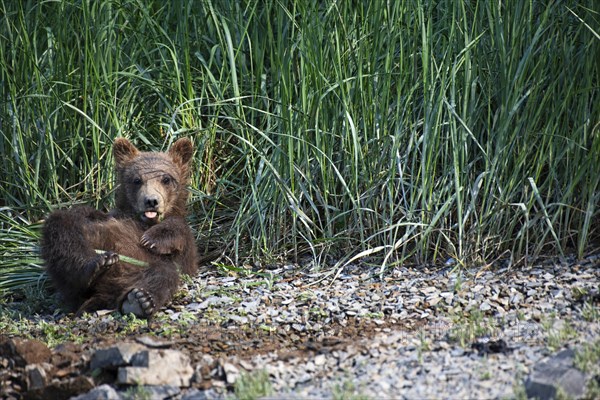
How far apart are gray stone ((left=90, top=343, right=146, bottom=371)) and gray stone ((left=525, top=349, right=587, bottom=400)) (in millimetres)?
1808

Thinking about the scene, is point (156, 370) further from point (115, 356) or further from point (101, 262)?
point (101, 262)

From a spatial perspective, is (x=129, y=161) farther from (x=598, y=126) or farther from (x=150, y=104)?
(x=598, y=126)

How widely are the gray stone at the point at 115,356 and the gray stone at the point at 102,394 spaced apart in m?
0.14

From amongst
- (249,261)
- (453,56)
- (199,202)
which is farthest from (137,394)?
(453,56)

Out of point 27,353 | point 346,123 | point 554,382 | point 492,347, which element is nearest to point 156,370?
point 27,353

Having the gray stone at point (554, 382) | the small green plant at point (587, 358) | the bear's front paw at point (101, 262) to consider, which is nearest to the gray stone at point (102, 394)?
the bear's front paw at point (101, 262)

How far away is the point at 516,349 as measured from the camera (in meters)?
4.42

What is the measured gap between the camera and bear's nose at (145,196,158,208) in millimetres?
6371

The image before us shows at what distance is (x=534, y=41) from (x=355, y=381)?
296cm

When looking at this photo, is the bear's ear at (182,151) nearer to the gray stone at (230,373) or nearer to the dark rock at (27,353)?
the dark rock at (27,353)

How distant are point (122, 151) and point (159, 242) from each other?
37.4 inches

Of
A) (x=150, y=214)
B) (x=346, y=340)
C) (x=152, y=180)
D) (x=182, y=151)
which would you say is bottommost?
(x=346, y=340)

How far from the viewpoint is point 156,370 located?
14.2 feet

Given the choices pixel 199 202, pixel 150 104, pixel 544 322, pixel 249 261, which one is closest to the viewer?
pixel 544 322
